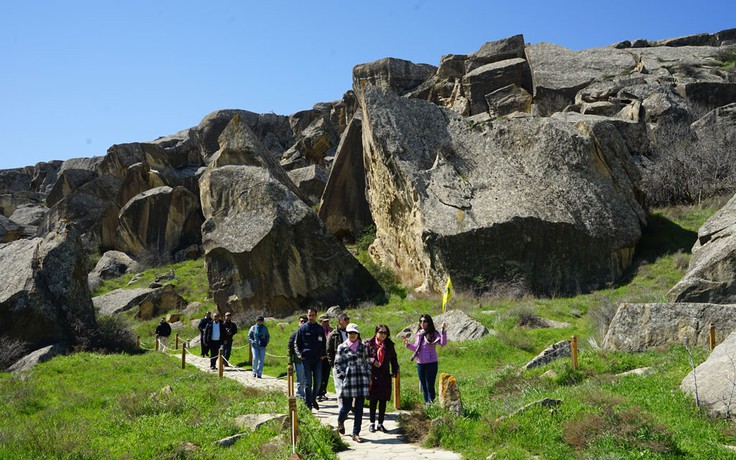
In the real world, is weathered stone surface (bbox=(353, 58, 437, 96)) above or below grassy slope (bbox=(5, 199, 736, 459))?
above

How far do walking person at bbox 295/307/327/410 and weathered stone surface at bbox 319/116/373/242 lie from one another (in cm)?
2608

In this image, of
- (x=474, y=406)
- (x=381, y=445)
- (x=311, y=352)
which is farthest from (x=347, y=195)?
(x=381, y=445)

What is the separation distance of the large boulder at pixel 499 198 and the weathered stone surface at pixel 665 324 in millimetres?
11864

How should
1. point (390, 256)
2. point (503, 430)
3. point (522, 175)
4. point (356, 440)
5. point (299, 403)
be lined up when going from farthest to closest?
1. point (390, 256)
2. point (522, 175)
3. point (299, 403)
4. point (356, 440)
5. point (503, 430)

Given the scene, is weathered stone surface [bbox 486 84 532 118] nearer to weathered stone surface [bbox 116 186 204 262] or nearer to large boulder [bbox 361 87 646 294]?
large boulder [bbox 361 87 646 294]

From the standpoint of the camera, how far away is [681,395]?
8906mm

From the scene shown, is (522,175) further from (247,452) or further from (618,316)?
(247,452)

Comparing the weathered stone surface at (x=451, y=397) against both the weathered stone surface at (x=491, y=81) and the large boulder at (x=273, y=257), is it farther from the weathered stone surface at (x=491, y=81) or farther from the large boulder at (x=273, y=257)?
the weathered stone surface at (x=491, y=81)

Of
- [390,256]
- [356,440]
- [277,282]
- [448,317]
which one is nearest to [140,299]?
[277,282]

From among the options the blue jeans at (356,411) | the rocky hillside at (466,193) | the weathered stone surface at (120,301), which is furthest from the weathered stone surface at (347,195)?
the blue jeans at (356,411)

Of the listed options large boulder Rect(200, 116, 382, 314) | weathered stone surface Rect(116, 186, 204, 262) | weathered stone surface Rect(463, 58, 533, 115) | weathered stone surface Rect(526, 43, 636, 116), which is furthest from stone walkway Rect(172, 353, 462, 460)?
weathered stone surface Rect(463, 58, 533, 115)

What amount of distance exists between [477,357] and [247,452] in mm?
9242

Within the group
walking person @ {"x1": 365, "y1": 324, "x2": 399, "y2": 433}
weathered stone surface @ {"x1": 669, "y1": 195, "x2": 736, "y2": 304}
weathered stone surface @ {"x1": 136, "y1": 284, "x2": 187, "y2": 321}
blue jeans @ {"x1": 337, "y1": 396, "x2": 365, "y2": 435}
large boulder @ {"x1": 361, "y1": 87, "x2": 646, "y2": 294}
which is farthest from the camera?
weathered stone surface @ {"x1": 136, "y1": 284, "x2": 187, "y2": 321}

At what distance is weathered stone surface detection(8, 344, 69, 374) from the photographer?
18.4m
